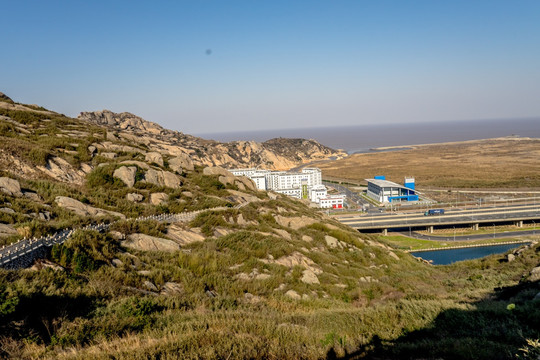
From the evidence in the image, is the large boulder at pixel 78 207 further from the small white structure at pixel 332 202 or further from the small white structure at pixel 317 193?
the small white structure at pixel 317 193

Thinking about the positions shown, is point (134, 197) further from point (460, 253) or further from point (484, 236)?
point (484, 236)

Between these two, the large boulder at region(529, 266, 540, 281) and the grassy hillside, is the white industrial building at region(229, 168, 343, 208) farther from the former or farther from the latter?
the large boulder at region(529, 266, 540, 281)

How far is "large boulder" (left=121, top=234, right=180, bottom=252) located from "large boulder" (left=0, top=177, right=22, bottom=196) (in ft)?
28.2

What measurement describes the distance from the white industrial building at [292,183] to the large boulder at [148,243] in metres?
65.6

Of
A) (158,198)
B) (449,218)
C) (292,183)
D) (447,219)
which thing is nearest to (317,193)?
(292,183)

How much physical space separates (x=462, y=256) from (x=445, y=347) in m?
50.4

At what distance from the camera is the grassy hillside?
6.52 meters

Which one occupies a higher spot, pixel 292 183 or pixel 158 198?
pixel 158 198

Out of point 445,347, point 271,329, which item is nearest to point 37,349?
point 271,329

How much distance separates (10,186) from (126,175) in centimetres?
947

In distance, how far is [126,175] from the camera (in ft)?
88.8

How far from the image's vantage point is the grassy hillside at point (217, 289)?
6.52 meters

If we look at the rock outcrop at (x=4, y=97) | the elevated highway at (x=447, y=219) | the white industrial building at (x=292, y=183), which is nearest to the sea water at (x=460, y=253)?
the elevated highway at (x=447, y=219)

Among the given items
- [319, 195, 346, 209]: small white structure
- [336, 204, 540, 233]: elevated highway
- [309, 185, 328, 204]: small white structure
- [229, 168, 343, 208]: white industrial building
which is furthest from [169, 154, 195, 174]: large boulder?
[309, 185, 328, 204]: small white structure
